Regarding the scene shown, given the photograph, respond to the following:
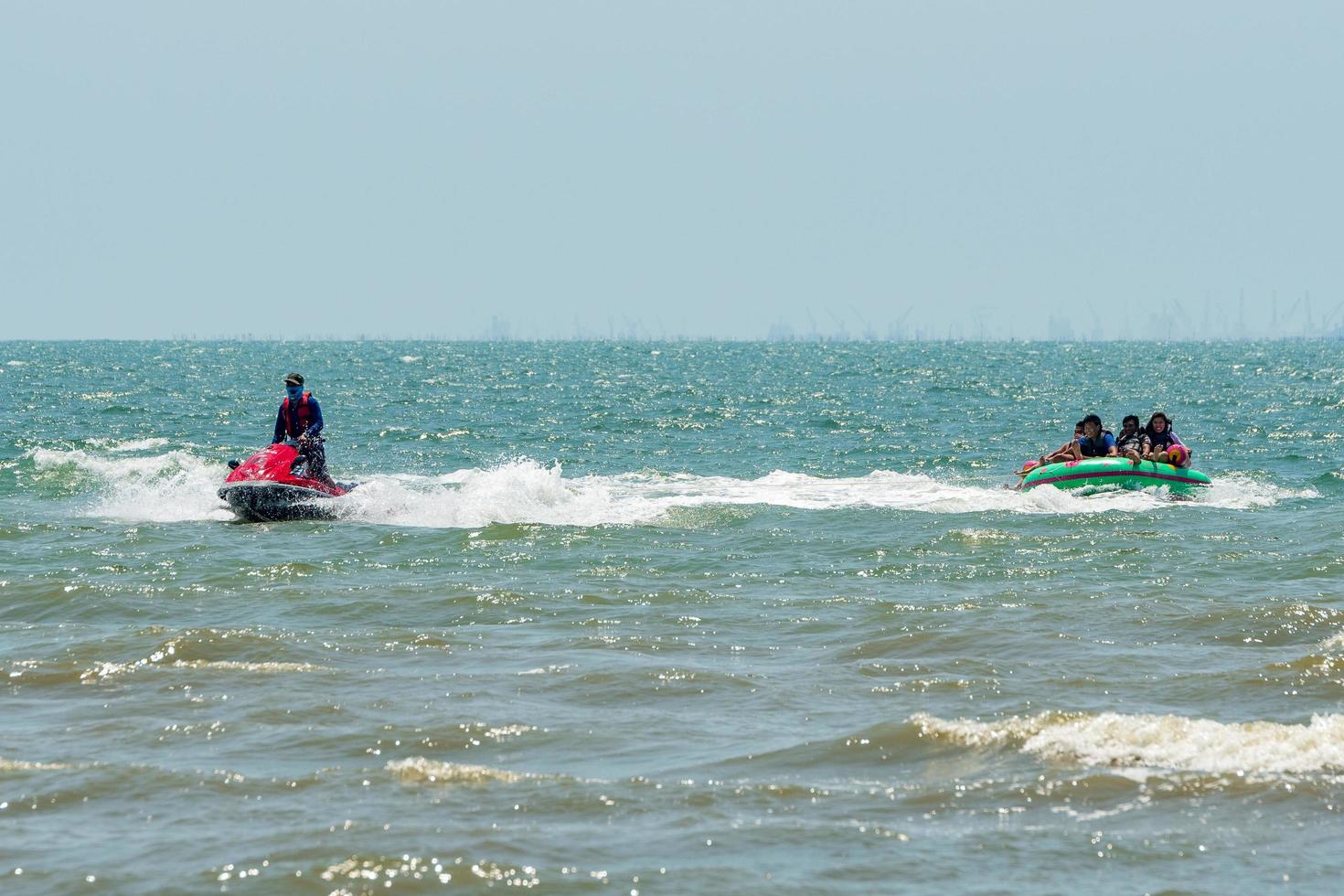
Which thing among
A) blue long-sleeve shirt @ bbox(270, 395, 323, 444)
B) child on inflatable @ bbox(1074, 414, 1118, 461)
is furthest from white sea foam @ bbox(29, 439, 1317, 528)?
blue long-sleeve shirt @ bbox(270, 395, 323, 444)

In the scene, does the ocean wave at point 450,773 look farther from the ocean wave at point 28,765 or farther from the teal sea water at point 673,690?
the ocean wave at point 28,765

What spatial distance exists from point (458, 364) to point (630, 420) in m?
53.7

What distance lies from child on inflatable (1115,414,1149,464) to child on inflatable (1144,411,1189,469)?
0.06 meters

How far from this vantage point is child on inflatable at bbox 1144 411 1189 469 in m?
20.2

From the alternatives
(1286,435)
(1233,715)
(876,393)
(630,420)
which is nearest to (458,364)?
(876,393)

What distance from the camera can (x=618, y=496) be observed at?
21.1 m

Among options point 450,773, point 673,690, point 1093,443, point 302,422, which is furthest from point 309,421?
point 450,773

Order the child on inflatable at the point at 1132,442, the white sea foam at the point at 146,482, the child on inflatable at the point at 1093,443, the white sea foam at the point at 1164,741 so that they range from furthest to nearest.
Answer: the child on inflatable at the point at 1093,443 → the child on inflatable at the point at 1132,442 → the white sea foam at the point at 146,482 → the white sea foam at the point at 1164,741

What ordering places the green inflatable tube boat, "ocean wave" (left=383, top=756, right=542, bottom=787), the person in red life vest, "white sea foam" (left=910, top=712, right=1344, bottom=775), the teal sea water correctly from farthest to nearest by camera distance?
the green inflatable tube boat
the person in red life vest
"white sea foam" (left=910, top=712, right=1344, bottom=775)
"ocean wave" (left=383, top=756, right=542, bottom=787)
the teal sea water

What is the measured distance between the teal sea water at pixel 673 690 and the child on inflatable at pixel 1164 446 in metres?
0.61

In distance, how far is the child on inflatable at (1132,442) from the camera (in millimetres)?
20188

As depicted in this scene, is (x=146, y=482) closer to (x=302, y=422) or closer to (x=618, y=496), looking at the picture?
(x=302, y=422)

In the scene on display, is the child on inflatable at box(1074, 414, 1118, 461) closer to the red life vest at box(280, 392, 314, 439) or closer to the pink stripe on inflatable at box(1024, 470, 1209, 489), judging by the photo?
the pink stripe on inflatable at box(1024, 470, 1209, 489)

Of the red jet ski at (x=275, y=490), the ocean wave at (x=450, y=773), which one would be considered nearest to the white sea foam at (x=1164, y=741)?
the ocean wave at (x=450, y=773)
